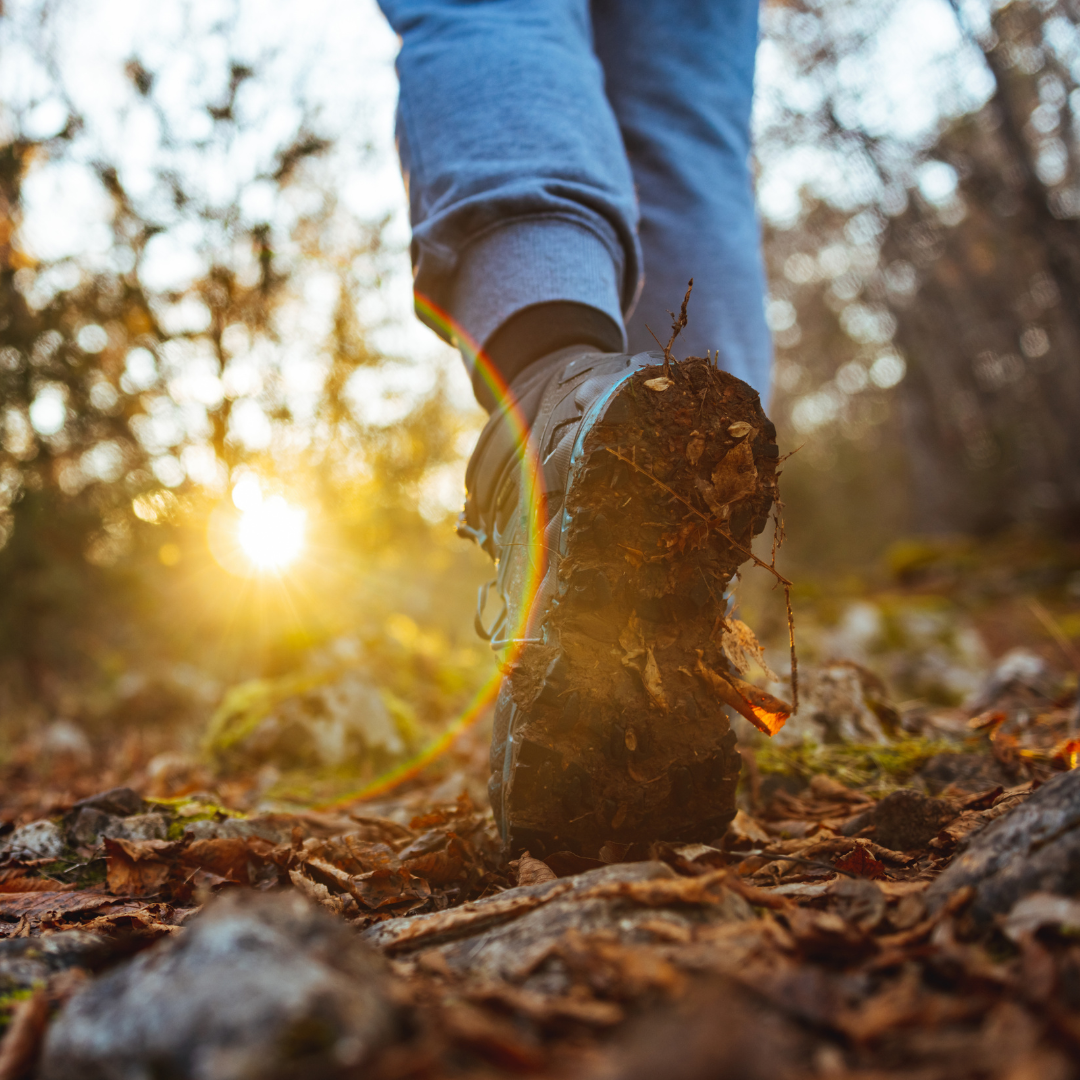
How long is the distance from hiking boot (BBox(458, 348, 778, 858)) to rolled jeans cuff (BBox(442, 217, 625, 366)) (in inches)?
12.8

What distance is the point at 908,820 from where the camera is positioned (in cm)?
133

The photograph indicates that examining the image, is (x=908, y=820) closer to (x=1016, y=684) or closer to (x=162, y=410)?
(x=1016, y=684)

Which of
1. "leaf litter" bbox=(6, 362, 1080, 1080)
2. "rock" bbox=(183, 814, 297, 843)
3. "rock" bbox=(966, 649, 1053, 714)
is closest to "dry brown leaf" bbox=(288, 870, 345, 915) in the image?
"leaf litter" bbox=(6, 362, 1080, 1080)

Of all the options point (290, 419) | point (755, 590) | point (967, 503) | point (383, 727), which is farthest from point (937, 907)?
point (967, 503)

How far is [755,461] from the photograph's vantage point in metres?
1.23

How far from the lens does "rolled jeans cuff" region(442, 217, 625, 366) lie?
1557mm

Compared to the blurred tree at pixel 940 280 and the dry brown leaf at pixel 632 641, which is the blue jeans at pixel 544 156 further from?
the blurred tree at pixel 940 280

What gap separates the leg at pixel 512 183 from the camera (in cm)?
157

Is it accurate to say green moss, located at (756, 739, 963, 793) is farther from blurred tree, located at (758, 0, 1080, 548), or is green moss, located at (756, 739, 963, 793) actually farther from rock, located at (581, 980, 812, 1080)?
blurred tree, located at (758, 0, 1080, 548)

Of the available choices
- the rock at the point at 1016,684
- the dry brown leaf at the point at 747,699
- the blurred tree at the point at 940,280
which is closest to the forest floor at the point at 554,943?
the dry brown leaf at the point at 747,699

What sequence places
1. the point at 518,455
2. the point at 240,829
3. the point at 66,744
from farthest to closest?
the point at 66,744
the point at 240,829
the point at 518,455

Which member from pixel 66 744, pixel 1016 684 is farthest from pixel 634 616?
pixel 66 744

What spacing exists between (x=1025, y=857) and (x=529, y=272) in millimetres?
1295

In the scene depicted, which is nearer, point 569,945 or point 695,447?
point 569,945
